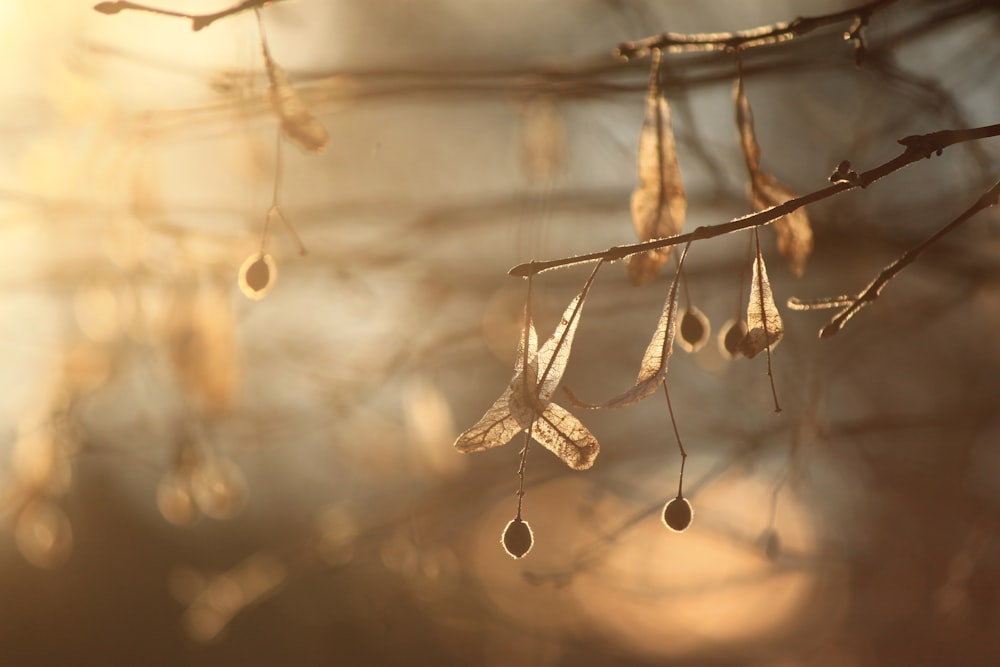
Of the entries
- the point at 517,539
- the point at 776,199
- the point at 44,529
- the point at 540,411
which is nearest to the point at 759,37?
the point at 776,199

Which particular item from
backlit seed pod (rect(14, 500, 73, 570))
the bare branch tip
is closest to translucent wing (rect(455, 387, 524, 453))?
the bare branch tip

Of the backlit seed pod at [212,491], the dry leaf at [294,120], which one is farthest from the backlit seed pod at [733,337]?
the backlit seed pod at [212,491]

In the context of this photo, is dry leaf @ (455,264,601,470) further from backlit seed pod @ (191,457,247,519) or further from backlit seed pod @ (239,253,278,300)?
backlit seed pod @ (191,457,247,519)

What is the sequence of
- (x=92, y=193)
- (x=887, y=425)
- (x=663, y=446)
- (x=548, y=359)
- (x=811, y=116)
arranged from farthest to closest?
(x=811, y=116) → (x=663, y=446) → (x=92, y=193) → (x=887, y=425) → (x=548, y=359)

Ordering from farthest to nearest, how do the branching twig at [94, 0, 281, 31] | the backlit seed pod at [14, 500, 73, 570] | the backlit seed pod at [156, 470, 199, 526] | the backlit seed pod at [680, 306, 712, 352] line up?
the backlit seed pod at [14, 500, 73, 570] → the backlit seed pod at [156, 470, 199, 526] → the backlit seed pod at [680, 306, 712, 352] → the branching twig at [94, 0, 281, 31]

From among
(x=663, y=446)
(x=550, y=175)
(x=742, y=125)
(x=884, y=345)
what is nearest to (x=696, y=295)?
(x=663, y=446)

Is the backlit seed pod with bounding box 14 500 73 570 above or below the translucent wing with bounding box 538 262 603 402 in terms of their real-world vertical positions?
above

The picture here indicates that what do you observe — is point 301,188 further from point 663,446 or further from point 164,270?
point 663,446
